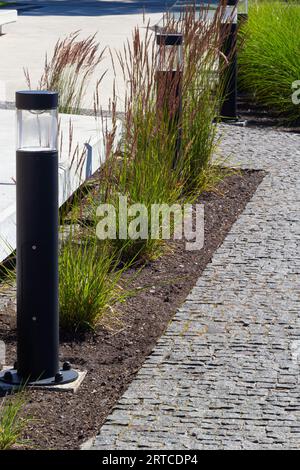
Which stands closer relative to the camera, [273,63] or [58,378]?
[58,378]

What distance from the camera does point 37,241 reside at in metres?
4.12

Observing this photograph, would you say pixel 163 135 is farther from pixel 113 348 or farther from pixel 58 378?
pixel 58 378

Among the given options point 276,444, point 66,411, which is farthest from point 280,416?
point 66,411

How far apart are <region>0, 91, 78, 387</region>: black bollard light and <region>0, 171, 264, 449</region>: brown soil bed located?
123 mm

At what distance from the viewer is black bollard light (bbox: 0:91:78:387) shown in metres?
4.05

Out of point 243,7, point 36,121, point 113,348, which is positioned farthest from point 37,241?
point 243,7

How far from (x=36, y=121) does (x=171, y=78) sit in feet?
8.92

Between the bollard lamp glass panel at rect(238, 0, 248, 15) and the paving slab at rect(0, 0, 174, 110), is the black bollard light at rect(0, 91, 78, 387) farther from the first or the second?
the bollard lamp glass panel at rect(238, 0, 248, 15)

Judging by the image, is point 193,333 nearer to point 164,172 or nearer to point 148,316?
point 148,316

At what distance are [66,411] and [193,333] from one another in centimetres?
96

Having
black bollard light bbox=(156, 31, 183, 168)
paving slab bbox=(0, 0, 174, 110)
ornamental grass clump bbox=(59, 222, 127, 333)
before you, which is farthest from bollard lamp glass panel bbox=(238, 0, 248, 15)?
ornamental grass clump bbox=(59, 222, 127, 333)

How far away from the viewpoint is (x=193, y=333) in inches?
193

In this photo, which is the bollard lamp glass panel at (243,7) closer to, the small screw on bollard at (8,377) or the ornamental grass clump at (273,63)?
the ornamental grass clump at (273,63)

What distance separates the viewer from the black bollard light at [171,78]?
6.33 m
